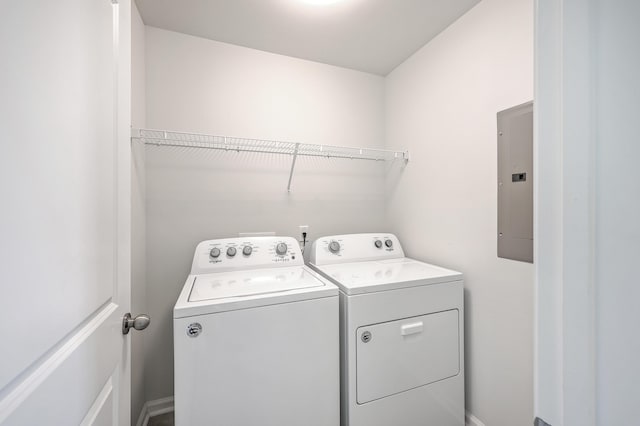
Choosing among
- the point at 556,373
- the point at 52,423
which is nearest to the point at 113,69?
the point at 52,423

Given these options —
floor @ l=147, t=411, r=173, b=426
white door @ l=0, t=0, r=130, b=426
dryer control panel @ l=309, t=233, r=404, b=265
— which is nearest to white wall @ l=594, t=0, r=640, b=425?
white door @ l=0, t=0, r=130, b=426

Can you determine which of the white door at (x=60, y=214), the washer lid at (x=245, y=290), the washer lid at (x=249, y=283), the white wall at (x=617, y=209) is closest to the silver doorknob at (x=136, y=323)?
the white door at (x=60, y=214)

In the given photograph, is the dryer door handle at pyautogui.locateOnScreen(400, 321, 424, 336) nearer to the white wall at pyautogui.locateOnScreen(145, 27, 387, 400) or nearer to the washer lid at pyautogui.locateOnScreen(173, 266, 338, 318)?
the washer lid at pyautogui.locateOnScreen(173, 266, 338, 318)

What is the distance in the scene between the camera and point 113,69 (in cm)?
74

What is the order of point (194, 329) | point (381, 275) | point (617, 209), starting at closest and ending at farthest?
point (617, 209) < point (194, 329) < point (381, 275)

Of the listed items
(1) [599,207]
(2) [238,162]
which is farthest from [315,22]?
(1) [599,207]

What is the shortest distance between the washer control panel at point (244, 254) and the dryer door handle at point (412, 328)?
2.45 ft

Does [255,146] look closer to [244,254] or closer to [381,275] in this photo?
[244,254]

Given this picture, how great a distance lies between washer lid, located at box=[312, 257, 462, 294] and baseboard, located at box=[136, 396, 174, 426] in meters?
1.37

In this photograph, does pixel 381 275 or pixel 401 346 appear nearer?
pixel 401 346

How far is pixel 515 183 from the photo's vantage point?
131cm

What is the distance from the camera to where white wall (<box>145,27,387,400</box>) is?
1703mm

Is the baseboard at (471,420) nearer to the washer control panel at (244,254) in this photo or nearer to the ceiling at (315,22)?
the washer control panel at (244,254)

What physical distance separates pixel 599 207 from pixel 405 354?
1221 millimetres
